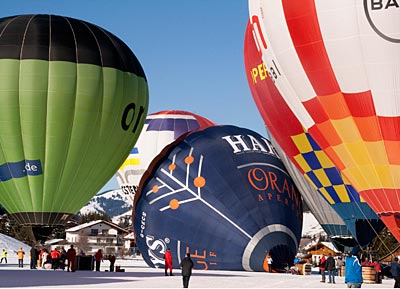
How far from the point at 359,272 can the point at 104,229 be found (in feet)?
246

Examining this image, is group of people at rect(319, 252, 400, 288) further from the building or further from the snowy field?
the building

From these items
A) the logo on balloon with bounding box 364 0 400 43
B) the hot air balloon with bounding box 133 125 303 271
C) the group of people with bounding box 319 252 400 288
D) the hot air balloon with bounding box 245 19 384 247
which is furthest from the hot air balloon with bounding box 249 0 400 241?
the hot air balloon with bounding box 133 125 303 271

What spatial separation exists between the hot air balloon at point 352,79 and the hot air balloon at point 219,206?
19.6 ft

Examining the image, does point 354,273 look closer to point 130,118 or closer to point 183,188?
point 183,188

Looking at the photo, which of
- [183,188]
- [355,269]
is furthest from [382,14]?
[183,188]

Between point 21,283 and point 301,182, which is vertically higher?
point 301,182

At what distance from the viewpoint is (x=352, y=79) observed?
17.6 metres

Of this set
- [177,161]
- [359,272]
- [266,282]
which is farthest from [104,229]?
[359,272]

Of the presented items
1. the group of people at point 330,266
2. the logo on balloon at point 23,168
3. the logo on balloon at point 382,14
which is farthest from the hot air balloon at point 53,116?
the logo on balloon at point 382,14

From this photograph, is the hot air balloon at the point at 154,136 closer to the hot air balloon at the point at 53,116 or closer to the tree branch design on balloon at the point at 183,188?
the hot air balloon at the point at 53,116

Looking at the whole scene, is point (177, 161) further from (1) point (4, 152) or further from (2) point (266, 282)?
(2) point (266, 282)

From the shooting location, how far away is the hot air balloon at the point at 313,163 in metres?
22.9

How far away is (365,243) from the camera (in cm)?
2288

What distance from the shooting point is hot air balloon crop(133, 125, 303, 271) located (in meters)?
24.5
